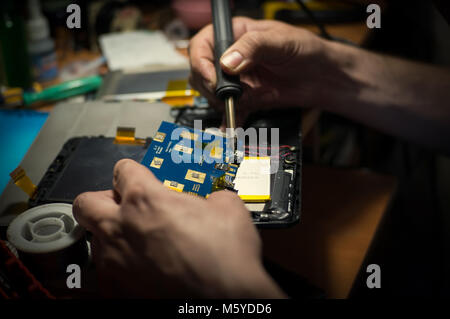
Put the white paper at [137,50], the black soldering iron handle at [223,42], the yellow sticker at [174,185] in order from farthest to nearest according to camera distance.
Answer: the white paper at [137,50]
the black soldering iron handle at [223,42]
the yellow sticker at [174,185]

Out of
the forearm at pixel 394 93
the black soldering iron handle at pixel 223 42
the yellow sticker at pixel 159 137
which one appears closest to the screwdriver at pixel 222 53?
the black soldering iron handle at pixel 223 42

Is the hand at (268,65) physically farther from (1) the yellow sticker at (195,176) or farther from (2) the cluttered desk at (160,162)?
(1) the yellow sticker at (195,176)

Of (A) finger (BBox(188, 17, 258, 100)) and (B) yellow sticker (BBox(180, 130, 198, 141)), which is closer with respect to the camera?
(B) yellow sticker (BBox(180, 130, 198, 141))

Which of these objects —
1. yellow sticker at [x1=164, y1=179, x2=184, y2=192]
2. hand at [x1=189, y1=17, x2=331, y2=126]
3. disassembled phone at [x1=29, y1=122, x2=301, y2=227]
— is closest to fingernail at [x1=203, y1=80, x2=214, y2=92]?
hand at [x1=189, y1=17, x2=331, y2=126]

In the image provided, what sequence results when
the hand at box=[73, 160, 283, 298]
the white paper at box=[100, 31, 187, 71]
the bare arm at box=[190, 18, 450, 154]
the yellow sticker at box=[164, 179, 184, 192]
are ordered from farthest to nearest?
the white paper at box=[100, 31, 187, 71]
the bare arm at box=[190, 18, 450, 154]
the yellow sticker at box=[164, 179, 184, 192]
the hand at box=[73, 160, 283, 298]

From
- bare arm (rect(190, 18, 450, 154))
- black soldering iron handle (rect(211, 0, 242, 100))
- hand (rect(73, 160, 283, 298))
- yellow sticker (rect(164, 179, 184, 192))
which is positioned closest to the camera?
hand (rect(73, 160, 283, 298))

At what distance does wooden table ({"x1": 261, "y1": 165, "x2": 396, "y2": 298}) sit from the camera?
68cm

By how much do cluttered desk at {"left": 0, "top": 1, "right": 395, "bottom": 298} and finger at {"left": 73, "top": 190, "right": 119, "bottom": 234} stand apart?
25 mm

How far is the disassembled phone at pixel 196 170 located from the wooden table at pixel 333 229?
214 mm

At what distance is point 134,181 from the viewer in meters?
0.46

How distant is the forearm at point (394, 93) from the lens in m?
0.80

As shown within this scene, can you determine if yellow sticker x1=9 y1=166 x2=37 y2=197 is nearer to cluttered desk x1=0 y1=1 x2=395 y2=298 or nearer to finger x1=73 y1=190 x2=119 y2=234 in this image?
cluttered desk x1=0 y1=1 x2=395 y2=298

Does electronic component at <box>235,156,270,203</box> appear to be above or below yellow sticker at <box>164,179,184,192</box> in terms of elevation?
below

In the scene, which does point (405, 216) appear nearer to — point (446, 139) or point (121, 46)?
point (446, 139)
